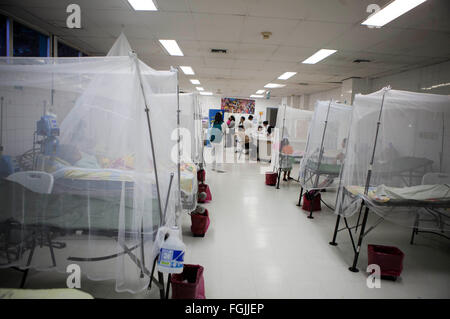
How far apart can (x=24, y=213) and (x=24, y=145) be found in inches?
18.5

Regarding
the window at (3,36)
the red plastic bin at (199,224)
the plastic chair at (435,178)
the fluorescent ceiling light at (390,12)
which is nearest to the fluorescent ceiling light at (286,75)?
the fluorescent ceiling light at (390,12)

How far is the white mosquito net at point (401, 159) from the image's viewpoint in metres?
2.59

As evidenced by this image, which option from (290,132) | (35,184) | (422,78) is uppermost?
(422,78)

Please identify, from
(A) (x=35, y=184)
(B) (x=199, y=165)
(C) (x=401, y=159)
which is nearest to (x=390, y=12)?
(C) (x=401, y=159)

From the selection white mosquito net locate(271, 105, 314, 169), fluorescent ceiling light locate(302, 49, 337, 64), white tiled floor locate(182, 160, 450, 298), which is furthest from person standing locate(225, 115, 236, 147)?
white tiled floor locate(182, 160, 450, 298)

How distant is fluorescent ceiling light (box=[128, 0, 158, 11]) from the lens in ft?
10.1

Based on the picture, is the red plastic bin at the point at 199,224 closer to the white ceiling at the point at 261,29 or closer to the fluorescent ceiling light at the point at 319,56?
the white ceiling at the point at 261,29

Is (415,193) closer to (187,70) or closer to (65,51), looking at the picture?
(65,51)

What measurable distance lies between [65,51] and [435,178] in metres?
6.12

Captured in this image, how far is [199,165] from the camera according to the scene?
17.2ft

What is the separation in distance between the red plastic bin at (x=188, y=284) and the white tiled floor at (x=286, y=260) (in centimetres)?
21

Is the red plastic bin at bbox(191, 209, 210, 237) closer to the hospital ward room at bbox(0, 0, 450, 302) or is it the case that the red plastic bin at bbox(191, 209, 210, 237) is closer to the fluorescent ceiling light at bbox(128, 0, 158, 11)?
the hospital ward room at bbox(0, 0, 450, 302)

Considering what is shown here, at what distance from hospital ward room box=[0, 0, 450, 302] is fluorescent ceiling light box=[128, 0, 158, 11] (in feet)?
0.09
